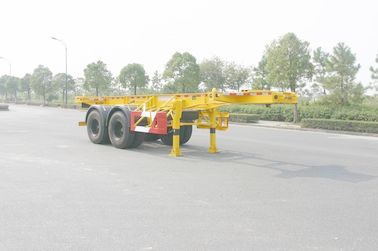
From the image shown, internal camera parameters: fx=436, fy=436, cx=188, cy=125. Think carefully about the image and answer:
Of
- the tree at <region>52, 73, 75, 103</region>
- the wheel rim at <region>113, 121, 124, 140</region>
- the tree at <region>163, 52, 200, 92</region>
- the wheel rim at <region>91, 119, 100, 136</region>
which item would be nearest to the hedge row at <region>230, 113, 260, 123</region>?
the tree at <region>163, 52, 200, 92</region>

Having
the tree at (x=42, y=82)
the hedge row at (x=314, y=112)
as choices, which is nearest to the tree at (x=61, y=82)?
the tree at (x=42, y=82)

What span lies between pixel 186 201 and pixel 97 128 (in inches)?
308

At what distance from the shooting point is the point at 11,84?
81.7 meters

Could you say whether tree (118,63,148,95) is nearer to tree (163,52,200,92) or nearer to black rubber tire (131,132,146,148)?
tree (163,52,200,92)

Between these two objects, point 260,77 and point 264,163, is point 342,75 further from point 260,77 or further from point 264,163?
point 260,77

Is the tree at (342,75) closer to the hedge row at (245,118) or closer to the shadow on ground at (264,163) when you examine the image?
the hedge row at (245,118)

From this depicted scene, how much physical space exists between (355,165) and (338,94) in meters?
16.5

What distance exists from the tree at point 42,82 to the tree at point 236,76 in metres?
28.1

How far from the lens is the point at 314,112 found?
2591 centimetres

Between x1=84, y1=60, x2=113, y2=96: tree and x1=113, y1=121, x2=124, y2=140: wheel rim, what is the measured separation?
41.2m

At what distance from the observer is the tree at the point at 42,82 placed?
66812 millimetres

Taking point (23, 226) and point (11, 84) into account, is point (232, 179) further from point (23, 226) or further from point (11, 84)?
point (11, 84)

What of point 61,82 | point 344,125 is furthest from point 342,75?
point 61,82

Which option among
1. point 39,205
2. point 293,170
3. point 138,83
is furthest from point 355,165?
point 138,83
